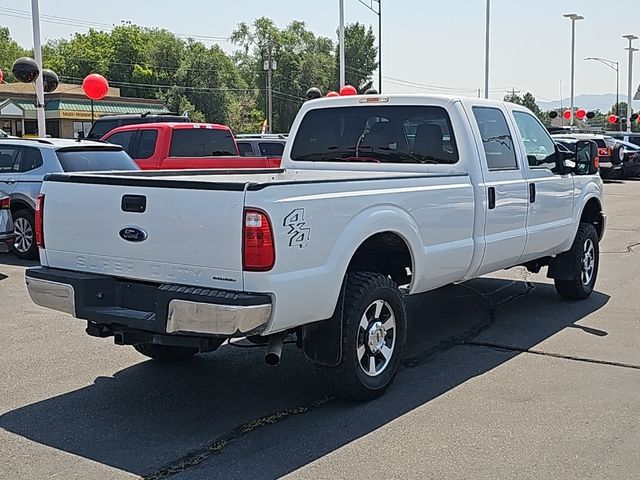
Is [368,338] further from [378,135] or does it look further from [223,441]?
[378,135]

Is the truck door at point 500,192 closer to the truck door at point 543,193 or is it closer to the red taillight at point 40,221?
the truck door at point 543,193

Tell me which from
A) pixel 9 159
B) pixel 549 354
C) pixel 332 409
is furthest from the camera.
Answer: pixel 9 159

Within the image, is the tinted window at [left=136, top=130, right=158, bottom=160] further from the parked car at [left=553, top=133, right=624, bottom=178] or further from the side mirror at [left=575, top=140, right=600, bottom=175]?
the parked car at [left=553, top=133, right=624, bottom=178]

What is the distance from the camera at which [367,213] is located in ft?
17.4

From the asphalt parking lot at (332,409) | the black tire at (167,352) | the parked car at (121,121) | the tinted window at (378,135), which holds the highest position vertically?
the parked car at (121,121)

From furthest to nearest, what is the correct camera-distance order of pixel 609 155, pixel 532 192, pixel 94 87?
1. pixel 609 155
2. pixel 94 87
3. pixel 532 192

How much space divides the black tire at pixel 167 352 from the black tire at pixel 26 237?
19.4 feet

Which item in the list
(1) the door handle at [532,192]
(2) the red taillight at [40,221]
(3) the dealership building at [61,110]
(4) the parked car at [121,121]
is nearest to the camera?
(2) the red taillight at [40,221]

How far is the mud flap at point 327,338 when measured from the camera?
205 inches

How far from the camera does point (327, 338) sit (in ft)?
17.2

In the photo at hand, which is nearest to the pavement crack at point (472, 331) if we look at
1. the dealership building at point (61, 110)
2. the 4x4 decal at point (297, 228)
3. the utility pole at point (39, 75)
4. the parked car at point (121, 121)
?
the 4x4 decal at point (297, 228)

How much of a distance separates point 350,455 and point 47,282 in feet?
7.30

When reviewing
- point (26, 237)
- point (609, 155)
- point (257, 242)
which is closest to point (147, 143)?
point (26, 237)

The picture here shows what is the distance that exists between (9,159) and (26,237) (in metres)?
1.23
